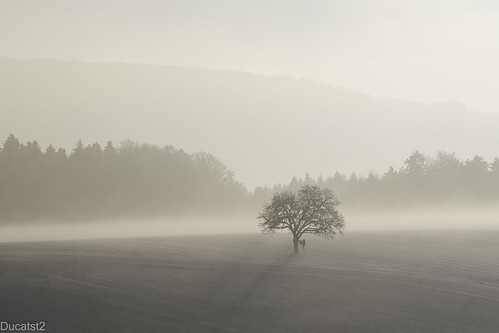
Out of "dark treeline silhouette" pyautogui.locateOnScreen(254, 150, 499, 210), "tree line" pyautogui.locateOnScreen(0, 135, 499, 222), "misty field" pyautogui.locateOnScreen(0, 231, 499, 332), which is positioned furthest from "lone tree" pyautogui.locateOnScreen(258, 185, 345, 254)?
"dark treeline silhouette" pyautogui.locateOnScreen(254, 150, 499, 210)

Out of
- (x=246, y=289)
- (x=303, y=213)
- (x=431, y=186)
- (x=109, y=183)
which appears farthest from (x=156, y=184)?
(x=246, y=289)

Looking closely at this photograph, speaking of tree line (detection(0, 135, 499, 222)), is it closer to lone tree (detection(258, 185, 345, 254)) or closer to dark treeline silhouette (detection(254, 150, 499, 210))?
dark treeline silhouette (detection(254, 150, 499, 210))

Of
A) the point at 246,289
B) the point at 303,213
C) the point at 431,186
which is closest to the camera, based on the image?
the point at 246,289

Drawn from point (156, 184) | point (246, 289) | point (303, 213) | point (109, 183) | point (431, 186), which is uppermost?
point (109, 183)

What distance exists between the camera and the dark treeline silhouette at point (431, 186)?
118188mm

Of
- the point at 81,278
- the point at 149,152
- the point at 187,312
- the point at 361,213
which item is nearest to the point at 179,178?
the point at 149,152

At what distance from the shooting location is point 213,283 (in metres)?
37.5

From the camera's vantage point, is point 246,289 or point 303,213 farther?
point 303,213

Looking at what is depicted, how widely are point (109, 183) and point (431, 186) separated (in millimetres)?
75549

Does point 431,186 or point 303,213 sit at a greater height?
point 431,186

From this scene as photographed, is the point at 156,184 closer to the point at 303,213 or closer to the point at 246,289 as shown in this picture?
the point at 303,213

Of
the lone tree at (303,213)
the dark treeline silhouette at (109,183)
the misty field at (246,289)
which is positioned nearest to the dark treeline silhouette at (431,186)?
the dark treeline silhouette at (109,183)

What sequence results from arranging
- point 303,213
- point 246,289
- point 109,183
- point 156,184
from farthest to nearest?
1. point 156,184
2. point 109,183
3. point 303,213
4. point 246,289

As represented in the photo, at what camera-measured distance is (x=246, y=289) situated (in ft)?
119
